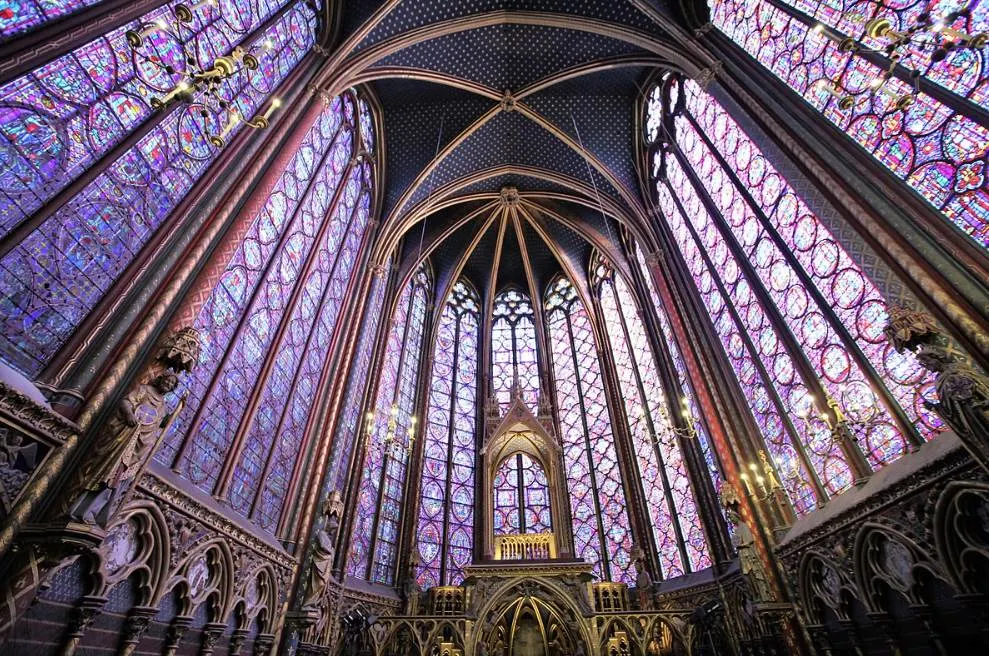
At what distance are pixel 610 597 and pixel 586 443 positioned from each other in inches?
238

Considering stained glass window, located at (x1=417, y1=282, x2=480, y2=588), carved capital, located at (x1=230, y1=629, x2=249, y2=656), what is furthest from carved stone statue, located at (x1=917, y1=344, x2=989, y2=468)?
stained glass window, located at (x1=417, y1=282, x2=480, y2=588)

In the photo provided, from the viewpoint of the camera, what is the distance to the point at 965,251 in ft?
18.9

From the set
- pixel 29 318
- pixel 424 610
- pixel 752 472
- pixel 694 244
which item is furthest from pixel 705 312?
pixel 29 318

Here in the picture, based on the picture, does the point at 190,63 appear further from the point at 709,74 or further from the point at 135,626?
the point at 709,74

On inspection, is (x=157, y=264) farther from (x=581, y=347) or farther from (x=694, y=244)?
(x=581, y=347)

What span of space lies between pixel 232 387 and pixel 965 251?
10.8 meters

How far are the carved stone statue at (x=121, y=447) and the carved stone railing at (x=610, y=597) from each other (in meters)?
10.2

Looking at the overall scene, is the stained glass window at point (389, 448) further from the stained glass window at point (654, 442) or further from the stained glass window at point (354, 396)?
the stained glass window at point (654, 442)

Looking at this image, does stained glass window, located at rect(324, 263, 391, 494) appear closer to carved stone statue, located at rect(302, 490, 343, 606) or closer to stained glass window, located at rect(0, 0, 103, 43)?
carved stone statue, located at rect(302, 490, 343, 606)

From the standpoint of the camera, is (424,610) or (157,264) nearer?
(157,264)

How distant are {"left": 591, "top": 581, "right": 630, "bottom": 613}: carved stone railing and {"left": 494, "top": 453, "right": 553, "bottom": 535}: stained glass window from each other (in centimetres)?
278

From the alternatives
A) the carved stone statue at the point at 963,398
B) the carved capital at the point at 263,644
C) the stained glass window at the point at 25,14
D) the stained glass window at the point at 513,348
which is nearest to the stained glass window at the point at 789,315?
the carved stone statue at the point at 963,398

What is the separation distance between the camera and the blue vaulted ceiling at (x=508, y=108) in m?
12.9

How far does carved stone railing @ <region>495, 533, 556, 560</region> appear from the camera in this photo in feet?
41.5
